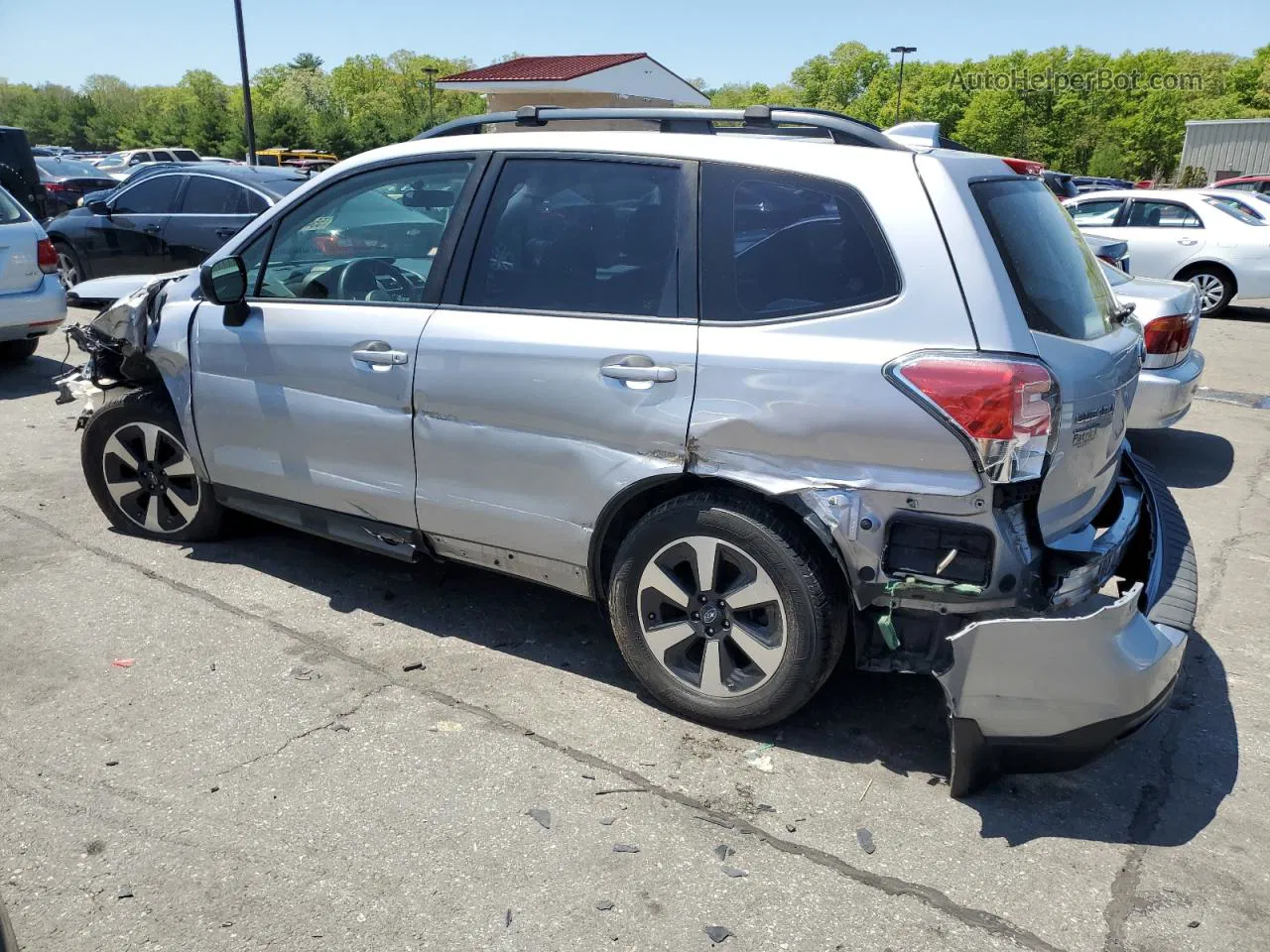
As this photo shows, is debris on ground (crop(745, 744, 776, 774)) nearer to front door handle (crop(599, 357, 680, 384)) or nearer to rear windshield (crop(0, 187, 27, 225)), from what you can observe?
front door handle (crop(599, 357, 680, 384))

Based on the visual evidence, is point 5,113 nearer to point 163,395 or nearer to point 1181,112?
point 1181,112

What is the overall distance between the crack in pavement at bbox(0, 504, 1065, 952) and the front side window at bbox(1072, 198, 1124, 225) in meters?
12.6

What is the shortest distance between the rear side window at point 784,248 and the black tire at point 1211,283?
12.3 metres

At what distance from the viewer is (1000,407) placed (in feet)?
9.00

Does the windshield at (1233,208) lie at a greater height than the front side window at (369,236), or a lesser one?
lesser

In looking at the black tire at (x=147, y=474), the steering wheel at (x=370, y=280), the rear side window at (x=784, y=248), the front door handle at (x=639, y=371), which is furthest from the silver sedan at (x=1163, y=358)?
the black tire at (x=147, y=474)

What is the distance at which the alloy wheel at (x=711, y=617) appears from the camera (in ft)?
10.5

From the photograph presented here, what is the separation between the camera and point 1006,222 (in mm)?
3070

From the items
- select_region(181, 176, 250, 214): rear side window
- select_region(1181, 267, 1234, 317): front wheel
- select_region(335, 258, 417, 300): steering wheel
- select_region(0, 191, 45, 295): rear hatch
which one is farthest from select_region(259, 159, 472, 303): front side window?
select_region(1181, 267, 1234, 317): front wheel

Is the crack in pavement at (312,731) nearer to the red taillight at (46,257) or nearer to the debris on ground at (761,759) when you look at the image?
the debris on ground at (761,759)

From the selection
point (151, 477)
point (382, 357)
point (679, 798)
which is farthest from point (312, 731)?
point (151, 477)

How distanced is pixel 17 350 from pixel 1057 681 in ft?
31.4

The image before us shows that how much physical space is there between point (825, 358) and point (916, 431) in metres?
0.34

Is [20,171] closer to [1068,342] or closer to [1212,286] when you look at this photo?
[1068,342]
